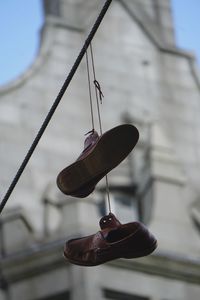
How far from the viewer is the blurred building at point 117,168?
20188 mm

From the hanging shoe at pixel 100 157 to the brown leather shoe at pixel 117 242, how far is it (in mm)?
419

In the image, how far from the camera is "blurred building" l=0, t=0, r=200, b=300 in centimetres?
2019

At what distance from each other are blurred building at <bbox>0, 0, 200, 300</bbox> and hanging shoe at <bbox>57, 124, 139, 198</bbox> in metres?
7.98

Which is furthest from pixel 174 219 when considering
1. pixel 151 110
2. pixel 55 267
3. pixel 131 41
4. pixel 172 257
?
pixel 131 41

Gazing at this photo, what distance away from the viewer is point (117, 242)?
11.6m

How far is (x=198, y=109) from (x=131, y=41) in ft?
6.52

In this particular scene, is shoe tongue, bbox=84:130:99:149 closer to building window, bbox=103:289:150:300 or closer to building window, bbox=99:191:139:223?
building window, bbox=103:289:150:300

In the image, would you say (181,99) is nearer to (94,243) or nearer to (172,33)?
(172,33)

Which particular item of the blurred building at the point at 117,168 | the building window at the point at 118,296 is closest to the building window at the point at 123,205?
the blurred building at the point at 117,168

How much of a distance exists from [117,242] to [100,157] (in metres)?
0.80

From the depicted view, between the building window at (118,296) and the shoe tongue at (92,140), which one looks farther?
the building window at (118,296)

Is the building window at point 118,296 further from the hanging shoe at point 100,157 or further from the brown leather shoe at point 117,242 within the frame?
the hanging shoe at point 100,157

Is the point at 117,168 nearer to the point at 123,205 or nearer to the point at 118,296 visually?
the point at 123,205

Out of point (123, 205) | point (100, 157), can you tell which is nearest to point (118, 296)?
point (123, 205)
